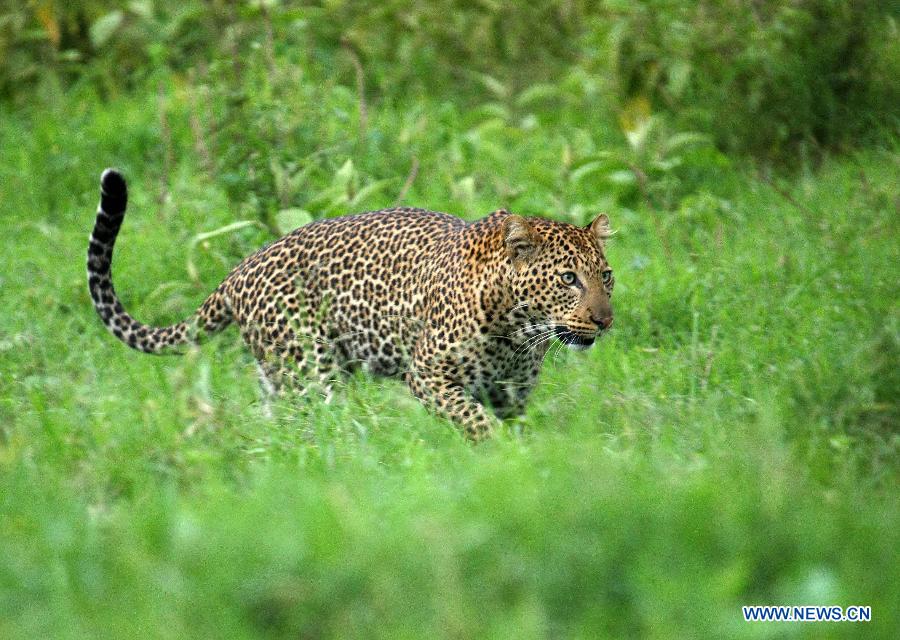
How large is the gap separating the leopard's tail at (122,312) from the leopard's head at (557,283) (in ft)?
5.49

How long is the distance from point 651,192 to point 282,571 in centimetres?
577

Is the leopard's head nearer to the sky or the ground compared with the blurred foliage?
nearer to the sky

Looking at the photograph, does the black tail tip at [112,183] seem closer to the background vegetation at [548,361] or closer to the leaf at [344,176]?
the background vegetation at [548,361]

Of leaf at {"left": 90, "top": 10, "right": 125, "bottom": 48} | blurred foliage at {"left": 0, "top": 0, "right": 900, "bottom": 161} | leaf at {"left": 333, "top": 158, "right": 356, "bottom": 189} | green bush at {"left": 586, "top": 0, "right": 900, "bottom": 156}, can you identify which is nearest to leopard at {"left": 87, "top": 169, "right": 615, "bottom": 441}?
leaf at {"left": 333, "top": 158, "right": 356, "bottom": 189}

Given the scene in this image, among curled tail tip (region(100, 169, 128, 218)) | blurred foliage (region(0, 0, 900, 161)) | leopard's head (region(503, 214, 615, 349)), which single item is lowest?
blurred foliage (region(0, 0, 900, 161))

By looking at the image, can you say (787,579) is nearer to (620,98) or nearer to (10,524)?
(10,524)

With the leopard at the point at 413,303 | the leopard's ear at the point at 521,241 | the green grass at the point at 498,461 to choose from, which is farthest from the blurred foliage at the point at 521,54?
the leopard's ear at the point at 521,241

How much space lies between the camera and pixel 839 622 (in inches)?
127

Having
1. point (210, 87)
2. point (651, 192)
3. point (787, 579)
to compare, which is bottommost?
point (651, 192)

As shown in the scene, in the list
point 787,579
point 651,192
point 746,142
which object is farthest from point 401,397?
point 746,142

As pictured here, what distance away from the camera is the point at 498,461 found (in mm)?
4199

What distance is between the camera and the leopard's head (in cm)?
555

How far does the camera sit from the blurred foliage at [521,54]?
29.2 feet

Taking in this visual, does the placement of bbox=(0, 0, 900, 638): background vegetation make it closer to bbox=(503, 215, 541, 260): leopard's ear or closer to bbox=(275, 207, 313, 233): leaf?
bbox=(275, 207, 313, 233): leaf
